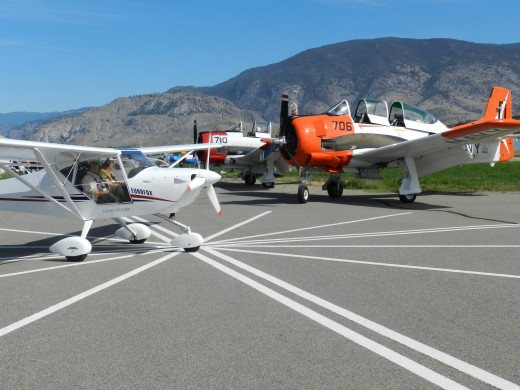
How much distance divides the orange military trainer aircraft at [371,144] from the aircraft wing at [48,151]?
8.40 metres

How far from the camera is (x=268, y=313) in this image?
4875 mm

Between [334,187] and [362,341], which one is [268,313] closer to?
[362,341]

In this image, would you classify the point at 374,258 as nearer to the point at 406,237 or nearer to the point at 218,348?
the point at 406,237

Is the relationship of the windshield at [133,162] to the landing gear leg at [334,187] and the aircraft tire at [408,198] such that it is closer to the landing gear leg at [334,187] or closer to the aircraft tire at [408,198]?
the aircraft tire at [408,198]

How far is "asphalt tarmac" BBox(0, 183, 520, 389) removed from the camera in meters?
3.51

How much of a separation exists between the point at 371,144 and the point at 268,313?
41.2ft

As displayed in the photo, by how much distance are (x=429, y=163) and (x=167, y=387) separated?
1474cm

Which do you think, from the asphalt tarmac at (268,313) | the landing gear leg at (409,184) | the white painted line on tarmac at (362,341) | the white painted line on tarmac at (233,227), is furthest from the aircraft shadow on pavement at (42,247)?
the landing gear leg at (409,184)

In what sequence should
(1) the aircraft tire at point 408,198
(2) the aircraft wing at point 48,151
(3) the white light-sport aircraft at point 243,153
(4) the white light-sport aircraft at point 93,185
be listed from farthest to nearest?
(3) the white light-sport aircraft at point 243,153 → (1) the aircraft tire at point 408,198 → (4) the white light-sport aircraft at point 93,185 → (2) the aircraft wing at point 48,151

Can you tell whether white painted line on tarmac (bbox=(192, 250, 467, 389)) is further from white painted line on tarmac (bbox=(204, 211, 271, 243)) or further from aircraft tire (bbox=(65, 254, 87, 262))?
white painted line on tarmac (bbox=(204, 211, 271, 243))

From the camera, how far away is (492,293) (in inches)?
216

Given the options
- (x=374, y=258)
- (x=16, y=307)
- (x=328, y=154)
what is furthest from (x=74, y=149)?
(x=328, y=154)

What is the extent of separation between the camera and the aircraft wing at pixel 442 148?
13.5 m

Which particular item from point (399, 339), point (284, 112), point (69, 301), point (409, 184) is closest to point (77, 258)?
point (69, 301)
